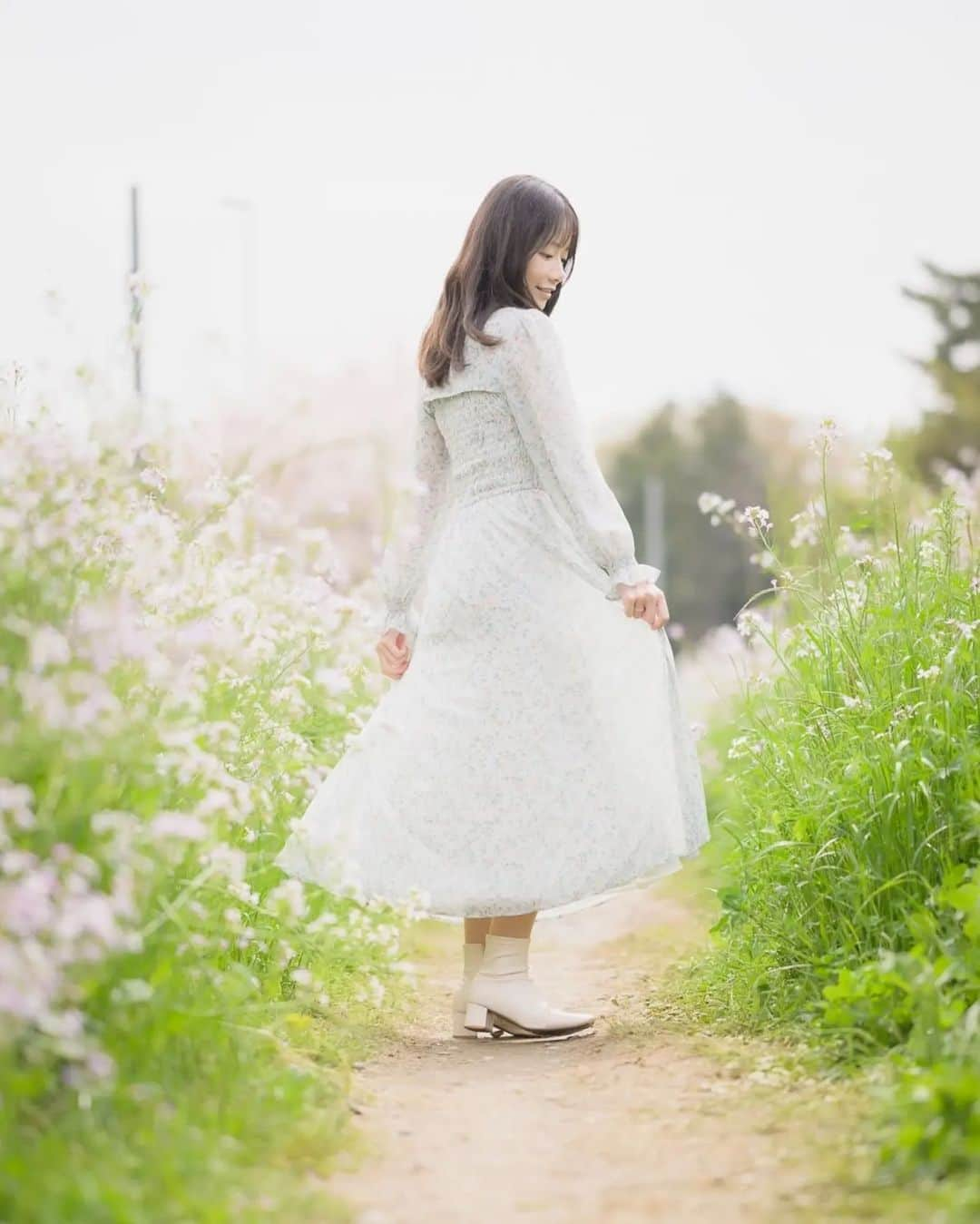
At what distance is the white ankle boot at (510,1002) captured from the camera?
11.1 ft

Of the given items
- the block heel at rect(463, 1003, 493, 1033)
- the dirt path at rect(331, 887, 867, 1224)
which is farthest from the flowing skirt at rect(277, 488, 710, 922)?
the dirt path at rect(331, 887, 867, 1224)

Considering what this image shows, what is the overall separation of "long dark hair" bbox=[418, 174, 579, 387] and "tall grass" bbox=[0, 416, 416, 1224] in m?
0.73

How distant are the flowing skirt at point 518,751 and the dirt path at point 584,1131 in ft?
1.09

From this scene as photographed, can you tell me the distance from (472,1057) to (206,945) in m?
0.97

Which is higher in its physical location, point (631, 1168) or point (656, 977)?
point (631, 1168)

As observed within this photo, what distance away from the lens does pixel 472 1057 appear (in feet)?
10.7

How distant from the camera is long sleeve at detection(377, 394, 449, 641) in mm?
3604

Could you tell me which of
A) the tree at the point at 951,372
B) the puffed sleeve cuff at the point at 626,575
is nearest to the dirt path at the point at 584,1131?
the puffed sleeve cuff at the point at 626,575

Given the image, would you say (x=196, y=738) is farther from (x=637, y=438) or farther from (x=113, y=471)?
(x=637, y=438)

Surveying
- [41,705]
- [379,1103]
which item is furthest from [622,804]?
A: [41,705]

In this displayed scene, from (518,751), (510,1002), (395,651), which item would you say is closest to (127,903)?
(518,751)

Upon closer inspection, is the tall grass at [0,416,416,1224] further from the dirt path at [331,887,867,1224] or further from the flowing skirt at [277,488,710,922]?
the flowing skirt at [277,488,710,922]

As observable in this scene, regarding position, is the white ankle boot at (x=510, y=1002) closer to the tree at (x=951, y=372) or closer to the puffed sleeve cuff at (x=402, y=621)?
the puffed sleeve cuff at (x=402, y=621)

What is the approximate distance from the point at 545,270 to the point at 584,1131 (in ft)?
5.99
